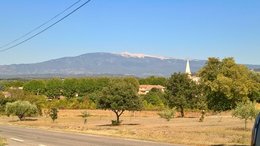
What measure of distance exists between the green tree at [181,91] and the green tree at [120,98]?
28.5 m

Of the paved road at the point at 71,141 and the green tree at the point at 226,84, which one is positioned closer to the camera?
the paved road at the point at 71,141

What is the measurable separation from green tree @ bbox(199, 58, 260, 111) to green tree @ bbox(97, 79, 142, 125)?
16.4 meters

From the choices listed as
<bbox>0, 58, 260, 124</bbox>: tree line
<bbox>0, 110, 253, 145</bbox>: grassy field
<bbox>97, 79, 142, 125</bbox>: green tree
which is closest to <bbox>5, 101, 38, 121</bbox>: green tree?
<bbox>0, 58, 260, 124</bbox>: tree line

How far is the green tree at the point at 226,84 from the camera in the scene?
246 ft

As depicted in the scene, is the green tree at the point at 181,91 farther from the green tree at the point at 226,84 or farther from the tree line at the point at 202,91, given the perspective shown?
the green tree at the point at 226,84

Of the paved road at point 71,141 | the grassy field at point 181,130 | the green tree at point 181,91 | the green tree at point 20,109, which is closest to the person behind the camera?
the paved road at point 71,141

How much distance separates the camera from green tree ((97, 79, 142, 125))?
6425cm

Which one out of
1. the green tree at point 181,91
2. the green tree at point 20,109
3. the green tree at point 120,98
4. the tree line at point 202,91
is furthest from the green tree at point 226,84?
the green tree at point 20,109

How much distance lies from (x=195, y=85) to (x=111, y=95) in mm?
33847

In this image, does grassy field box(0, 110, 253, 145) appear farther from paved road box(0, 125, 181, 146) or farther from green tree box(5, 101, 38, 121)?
green tree box(5, 101, 38, 121)

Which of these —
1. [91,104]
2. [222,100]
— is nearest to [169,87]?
[222,100]

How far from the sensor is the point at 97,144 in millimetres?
28250

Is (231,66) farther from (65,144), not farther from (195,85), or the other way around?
(65,144)

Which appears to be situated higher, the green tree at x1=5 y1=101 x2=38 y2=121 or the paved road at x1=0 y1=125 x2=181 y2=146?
the green tree at x1=5 y1=101 x2=38 y2=121
